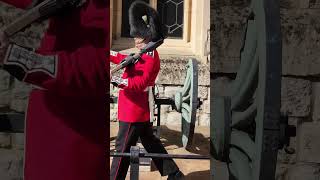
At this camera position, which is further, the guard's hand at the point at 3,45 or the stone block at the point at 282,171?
the stone block at the point at 282,171

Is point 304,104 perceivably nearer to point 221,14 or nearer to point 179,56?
point 221,14

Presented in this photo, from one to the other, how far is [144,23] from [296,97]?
176cm

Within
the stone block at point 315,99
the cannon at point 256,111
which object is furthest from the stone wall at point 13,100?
the stone block at point 315,99

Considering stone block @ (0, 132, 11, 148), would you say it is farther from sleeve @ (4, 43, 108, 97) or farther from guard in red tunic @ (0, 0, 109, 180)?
sleeve @ (4, 43, 108, 97)

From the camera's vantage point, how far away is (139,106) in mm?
3531

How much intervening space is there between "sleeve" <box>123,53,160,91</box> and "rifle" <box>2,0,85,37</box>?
142 cm

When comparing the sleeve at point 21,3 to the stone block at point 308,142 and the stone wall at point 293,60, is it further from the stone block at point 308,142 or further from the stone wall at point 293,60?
the stone block at point 308,142

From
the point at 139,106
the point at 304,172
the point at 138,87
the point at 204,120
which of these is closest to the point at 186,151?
the point at 204,120

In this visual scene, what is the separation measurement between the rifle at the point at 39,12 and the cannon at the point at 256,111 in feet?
2.41

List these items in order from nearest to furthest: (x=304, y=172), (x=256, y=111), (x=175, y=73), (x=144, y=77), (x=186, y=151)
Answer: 1. (x=256, y=111)
2. (x=304, y=172)
3. (x=144, y=77)
4. (x=186, y=151)
5. (x=175, y=73)

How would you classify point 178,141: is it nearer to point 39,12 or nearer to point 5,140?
point 5,140

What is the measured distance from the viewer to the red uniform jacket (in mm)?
3398

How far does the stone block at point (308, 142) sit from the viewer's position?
2.16 m

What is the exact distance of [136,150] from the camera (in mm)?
2801
